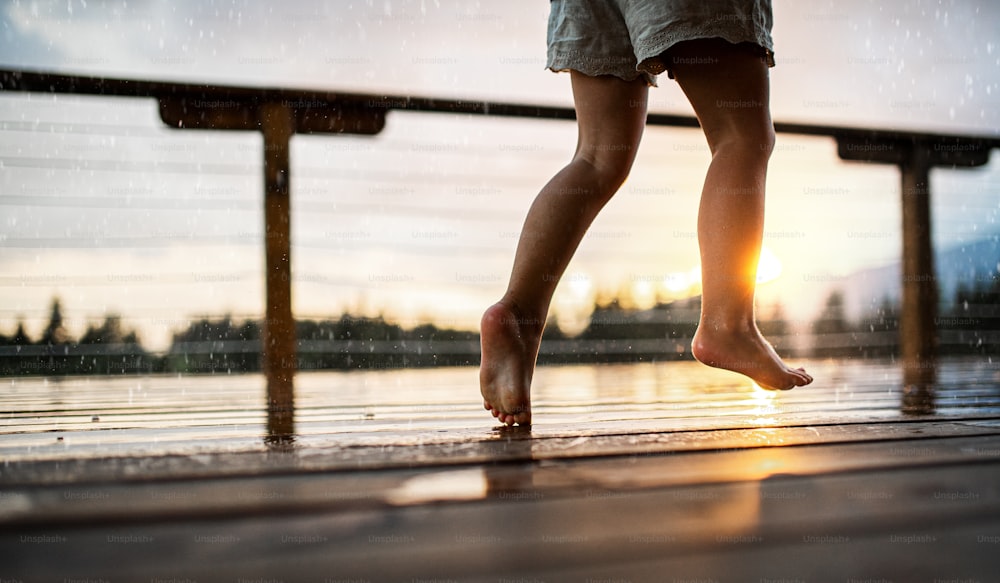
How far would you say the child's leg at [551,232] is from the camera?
30.9 inches

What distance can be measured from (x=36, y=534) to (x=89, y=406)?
2.70 ft

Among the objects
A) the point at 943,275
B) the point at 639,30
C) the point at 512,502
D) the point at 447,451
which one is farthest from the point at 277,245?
the point at 943,275

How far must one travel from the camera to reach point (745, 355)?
2.70ft

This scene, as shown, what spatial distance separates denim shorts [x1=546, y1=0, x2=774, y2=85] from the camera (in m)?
0.74

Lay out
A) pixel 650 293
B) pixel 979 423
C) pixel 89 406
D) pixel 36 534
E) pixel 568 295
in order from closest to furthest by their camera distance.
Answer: pixel 36 534 < pixel 979 423 < pixel 89 406 < pixel 568 295 < pixel 650 293

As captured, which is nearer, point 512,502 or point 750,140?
point 512,502

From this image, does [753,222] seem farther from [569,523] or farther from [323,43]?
[323,43]

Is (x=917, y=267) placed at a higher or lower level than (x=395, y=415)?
higher

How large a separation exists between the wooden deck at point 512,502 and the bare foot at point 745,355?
137 mm

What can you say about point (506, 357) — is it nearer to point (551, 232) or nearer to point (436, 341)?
point (551, 232)

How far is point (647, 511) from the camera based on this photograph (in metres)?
0.33

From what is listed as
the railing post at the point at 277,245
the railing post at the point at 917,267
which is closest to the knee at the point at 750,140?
the railing post at the point at 277,245

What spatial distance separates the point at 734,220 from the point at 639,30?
9.9 inches

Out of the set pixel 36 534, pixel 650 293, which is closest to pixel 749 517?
pixel 36 534
